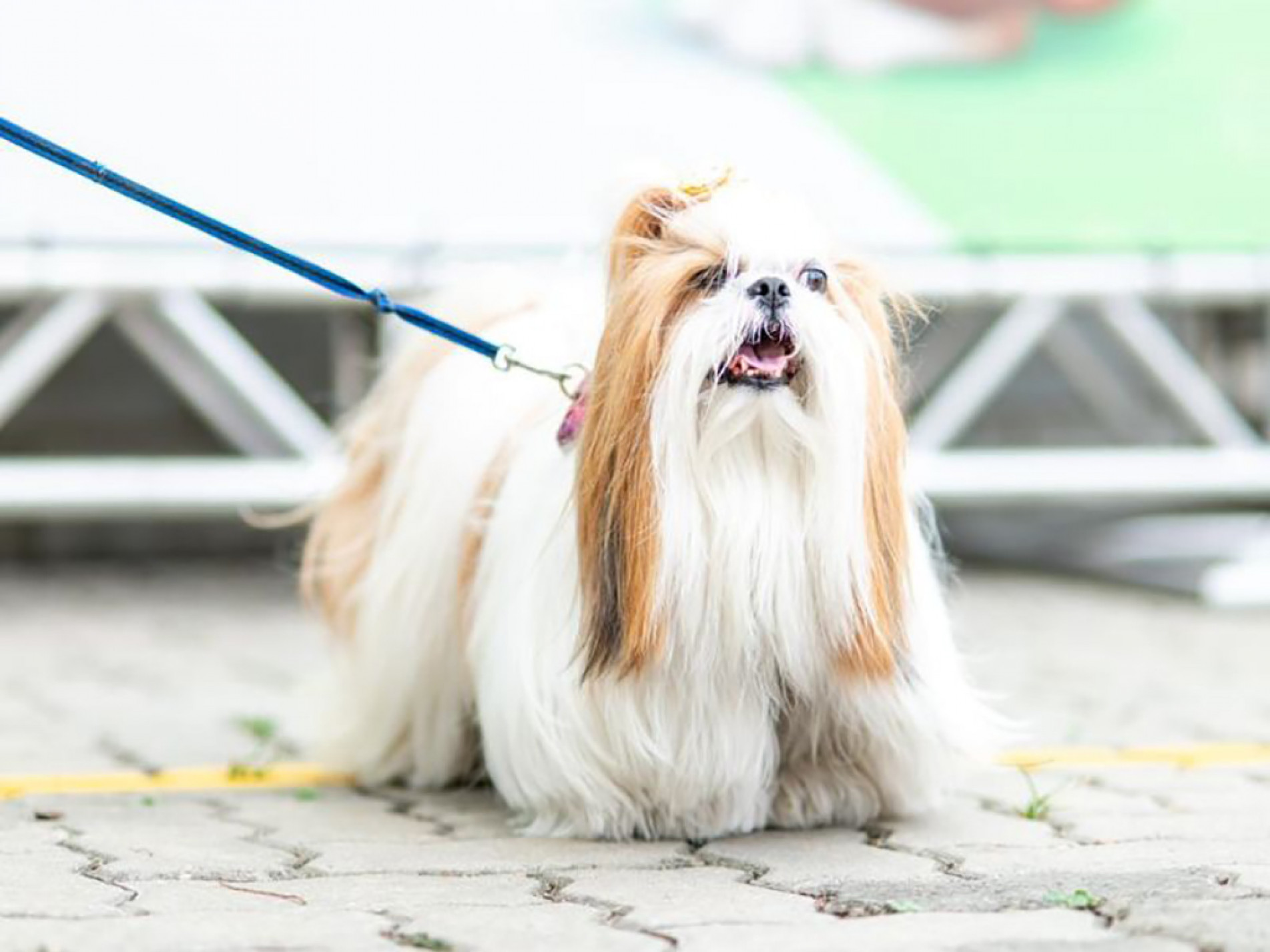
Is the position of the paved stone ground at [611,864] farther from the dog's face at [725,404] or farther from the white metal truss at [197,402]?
the white metal truss at [197,402]

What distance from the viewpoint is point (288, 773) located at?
4.20 meters

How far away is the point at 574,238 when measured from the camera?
23.4ft

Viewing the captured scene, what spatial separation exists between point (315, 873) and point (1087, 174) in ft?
17.7

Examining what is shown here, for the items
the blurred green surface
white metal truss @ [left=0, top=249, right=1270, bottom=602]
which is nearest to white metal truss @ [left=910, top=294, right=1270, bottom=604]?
white metal truss @ [left=0, top=249, right=1270, bottom=602]

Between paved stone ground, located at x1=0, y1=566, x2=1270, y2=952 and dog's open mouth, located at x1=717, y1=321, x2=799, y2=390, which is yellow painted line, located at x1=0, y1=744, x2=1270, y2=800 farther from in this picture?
dog's open mouth, located at x1=717, y1=321, x2=799, y2=390

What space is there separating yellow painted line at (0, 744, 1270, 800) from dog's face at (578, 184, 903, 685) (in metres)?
1.18

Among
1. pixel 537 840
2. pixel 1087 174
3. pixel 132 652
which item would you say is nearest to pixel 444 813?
pixel 537 840

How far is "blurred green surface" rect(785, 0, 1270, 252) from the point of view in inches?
294

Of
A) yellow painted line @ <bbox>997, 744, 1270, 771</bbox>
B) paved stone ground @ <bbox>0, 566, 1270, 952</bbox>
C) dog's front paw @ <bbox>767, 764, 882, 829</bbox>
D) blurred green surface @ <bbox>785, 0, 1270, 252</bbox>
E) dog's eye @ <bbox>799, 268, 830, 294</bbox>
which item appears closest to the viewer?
paved stone ground @ <bbox>0, 566, 1270, 952</bbox>

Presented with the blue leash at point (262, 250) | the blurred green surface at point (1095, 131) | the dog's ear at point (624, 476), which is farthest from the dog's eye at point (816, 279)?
the blurred green surface at point (1095, 131)

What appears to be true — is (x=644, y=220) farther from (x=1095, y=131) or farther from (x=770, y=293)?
(x=1095, y=131)

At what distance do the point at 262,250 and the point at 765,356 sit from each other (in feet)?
3.18

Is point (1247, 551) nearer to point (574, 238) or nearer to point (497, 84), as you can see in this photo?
point (574, 238)

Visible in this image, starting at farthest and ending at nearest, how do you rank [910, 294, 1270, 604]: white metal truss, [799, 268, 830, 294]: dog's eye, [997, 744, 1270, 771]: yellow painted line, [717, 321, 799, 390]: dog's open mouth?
[910, 294, 1270, 604]: white metal truss
[997, 744, 1270, 771]: yellow painted line
[799, 268, 830, 294]: dog's eye
[717, 321, 799, 390]: dog's open mouth
